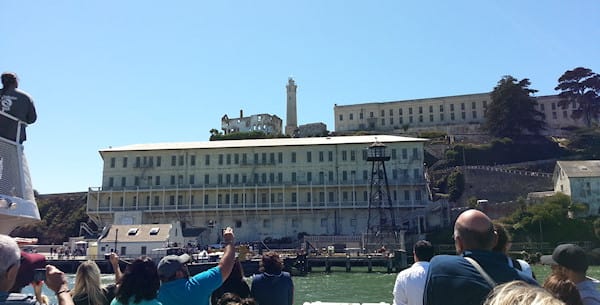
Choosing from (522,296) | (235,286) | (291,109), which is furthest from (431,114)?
(522,296)

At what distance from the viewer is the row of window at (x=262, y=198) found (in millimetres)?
49791

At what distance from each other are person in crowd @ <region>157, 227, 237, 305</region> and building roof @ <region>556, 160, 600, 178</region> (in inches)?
1998

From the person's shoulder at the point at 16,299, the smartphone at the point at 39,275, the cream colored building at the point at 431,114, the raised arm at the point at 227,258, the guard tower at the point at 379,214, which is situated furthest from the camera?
the cream colored building at the point at 431,114

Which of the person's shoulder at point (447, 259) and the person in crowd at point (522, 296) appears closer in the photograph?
the person in crowd at point (522, 296)

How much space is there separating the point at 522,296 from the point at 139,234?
4269 centimetres

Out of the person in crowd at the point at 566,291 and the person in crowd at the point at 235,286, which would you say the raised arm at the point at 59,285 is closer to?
the person in crowd at the point at 235,286

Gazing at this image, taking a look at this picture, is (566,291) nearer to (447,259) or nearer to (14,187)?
(447,259)

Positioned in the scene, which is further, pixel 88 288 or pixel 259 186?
pixel 259 186

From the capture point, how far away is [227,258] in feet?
13.9

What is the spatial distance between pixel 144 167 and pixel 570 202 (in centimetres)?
4381

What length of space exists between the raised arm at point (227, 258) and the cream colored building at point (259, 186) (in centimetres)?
4521

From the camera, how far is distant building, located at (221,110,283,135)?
87.0 meters

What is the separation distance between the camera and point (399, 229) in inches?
1758

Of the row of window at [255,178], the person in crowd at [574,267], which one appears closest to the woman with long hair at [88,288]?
the person in crowd at [574,267]
